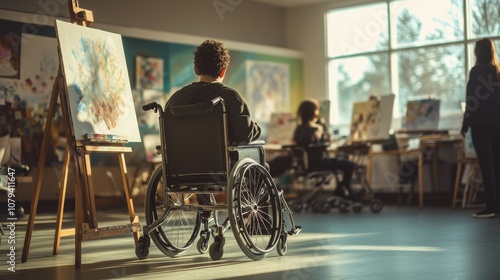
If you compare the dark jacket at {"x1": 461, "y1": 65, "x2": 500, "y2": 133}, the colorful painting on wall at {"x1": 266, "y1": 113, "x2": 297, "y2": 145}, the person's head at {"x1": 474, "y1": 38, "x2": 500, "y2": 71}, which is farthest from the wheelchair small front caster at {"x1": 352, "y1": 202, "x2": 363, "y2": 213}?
the colorful painting on wall at {"x1": 266, "y1": 113, "x2": 297, "y2": 145}

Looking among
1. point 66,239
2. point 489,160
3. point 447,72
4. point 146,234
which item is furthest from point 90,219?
point 447,72

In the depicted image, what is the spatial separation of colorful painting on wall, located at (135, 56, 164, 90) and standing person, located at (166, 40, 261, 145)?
213 inches

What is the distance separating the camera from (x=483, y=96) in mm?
6430

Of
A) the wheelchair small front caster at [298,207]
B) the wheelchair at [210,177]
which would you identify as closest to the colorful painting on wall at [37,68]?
the wheelchair small front caster at [298,207]

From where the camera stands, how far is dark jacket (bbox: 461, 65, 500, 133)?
6.36m

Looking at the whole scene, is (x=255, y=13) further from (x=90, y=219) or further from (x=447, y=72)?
(x=90, y=219)

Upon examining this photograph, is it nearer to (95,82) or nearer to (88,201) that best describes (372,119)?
(95,82)

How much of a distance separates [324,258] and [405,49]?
6.89 meters

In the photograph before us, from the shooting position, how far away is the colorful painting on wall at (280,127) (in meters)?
10.1

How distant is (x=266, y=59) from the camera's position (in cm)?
1103

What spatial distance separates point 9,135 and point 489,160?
502 cm

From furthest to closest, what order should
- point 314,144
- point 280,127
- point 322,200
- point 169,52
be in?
point 280,127, point 169,52, point 322,200, point 314,144

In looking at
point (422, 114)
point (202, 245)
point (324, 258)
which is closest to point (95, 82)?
point (202, 245)

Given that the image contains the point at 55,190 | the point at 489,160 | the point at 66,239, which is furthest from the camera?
the point at 55,190
